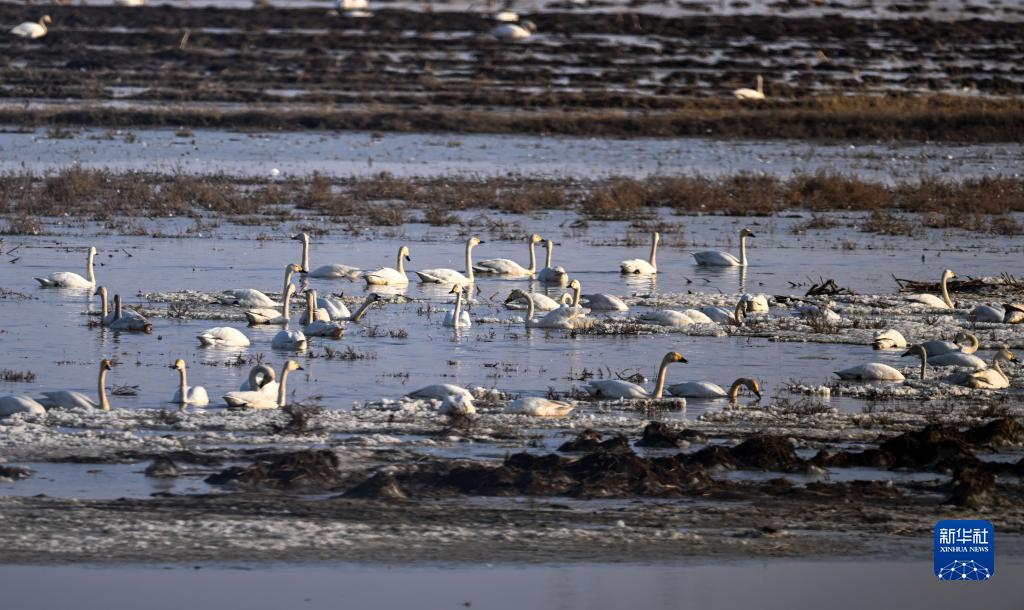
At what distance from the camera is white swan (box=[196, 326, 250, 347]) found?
1291 cm

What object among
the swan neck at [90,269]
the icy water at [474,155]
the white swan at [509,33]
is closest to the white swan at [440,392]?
the swan neck at [90,269]

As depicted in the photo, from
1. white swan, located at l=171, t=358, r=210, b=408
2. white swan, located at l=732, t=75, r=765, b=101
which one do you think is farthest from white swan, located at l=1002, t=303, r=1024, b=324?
white swan, located at l=732, t=75, r=765, b=101

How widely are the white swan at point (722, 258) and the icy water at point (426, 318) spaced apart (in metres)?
0.12

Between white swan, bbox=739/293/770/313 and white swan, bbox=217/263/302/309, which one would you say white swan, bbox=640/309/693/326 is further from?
white swan, bbox=217/263/302/309

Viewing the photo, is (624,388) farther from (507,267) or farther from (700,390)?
(507,267)

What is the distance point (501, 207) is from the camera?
2511 centimetres

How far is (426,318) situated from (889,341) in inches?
169

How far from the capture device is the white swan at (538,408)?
33.8ft

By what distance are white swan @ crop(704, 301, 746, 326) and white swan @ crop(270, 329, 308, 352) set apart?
3.96m

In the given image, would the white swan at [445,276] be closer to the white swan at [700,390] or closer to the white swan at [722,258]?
the white swan at [722,258]

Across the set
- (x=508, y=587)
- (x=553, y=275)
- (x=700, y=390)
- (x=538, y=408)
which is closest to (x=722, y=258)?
(x=553, y=275)

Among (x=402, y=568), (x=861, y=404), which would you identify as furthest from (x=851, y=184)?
(x=402, y=568)

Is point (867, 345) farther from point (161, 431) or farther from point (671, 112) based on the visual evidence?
point (671, 112)

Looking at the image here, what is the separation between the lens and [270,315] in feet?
47.7
